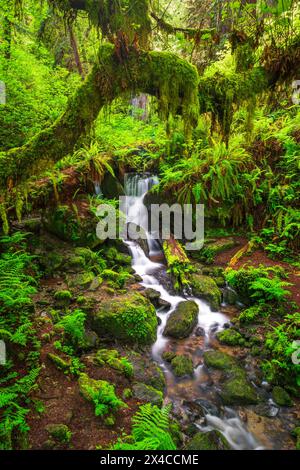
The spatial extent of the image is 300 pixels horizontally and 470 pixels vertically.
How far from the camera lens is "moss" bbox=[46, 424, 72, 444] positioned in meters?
3.15

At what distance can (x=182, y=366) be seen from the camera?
189 inches

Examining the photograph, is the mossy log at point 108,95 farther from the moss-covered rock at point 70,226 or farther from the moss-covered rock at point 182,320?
the moss-covered rock at point 182,320

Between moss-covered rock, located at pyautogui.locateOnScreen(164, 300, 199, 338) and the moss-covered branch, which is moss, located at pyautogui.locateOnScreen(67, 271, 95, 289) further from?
the moss-covered branch

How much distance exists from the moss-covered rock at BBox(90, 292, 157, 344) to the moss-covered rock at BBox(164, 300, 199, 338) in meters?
0.38

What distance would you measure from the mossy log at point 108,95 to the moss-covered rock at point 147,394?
3390mm

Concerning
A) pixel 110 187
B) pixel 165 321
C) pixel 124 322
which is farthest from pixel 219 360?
pixel 110 187

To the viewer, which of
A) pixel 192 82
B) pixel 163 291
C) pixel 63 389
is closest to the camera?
pixel 63 389

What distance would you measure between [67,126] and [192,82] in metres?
1.82

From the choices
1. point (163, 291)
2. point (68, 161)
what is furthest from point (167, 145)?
point (163, 291)

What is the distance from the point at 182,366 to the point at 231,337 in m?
1.17

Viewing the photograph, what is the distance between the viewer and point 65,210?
684 centimetres

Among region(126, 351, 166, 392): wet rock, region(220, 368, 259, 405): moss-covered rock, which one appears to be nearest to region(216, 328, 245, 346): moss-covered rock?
region(220, 368, 259, 405): moss-covered rock

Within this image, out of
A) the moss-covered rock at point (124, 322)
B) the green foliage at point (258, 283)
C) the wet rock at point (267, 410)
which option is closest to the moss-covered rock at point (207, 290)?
the green foliage at point (258, 283)
